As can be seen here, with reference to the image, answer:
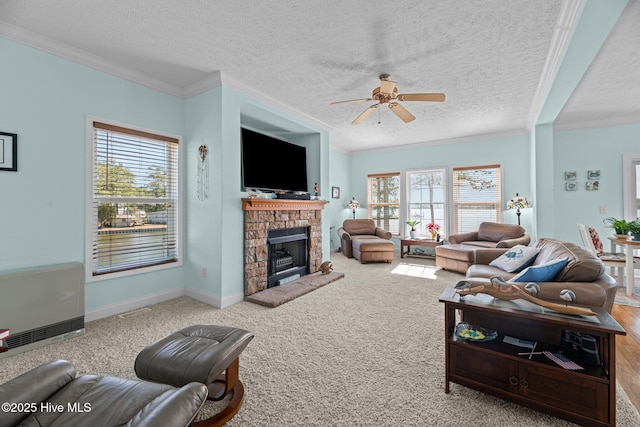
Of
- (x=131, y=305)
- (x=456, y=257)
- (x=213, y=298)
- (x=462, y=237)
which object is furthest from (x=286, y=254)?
(x=462, y=237)

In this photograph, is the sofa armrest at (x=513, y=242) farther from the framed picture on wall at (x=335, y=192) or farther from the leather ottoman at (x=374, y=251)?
the framed picture on wall at (x=335, y=192)

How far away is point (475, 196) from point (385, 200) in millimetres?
2016

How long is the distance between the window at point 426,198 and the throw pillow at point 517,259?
10.3 ft

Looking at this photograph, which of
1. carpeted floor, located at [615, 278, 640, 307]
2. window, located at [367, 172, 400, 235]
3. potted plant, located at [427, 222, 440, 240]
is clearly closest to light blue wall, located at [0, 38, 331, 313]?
window, located at [367, 172, 400, 235]

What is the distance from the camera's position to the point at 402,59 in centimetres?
279

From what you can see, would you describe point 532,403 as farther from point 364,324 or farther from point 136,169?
point 136,169

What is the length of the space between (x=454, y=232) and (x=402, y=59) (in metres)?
4.50

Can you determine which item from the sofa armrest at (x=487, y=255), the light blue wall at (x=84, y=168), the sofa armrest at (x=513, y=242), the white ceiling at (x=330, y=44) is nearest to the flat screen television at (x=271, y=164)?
the light blue wall at (x=84, y=168)

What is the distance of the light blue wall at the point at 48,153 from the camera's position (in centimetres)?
237

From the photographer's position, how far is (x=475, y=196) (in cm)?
605

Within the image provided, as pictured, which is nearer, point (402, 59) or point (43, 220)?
point (43, 220)

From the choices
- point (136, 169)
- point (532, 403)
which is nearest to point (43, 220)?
point (136, 169)

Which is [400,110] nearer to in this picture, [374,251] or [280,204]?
[280,204]

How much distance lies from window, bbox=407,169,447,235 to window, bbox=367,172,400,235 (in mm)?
322
